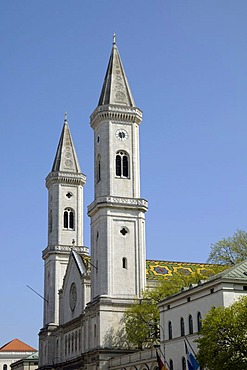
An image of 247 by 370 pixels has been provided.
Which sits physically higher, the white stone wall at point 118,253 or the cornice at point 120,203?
the cornice at point 120,203

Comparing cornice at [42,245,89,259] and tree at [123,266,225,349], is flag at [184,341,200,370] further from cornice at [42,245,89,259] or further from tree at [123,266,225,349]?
cornice at [42,245,89,259]

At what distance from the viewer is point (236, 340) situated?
148ft

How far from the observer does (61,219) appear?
368 feet

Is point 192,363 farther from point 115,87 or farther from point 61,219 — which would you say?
point 61,219

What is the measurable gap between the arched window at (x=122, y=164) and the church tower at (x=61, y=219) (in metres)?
23.7

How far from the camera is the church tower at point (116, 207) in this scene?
8275 centimetres

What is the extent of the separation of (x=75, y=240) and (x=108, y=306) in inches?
1224

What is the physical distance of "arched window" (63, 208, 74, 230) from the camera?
112219 millimetres

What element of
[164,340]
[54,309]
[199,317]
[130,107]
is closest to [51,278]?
[54,309]

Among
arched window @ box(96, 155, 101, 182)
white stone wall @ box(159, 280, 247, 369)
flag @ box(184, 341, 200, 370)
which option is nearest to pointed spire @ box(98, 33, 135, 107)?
arched window @ box(96, 155, 101, 182)

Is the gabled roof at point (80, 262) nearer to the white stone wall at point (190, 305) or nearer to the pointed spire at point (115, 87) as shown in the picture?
the pointed spire at point (115, 87)

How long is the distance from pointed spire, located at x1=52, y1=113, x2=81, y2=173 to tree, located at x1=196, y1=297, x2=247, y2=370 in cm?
7144

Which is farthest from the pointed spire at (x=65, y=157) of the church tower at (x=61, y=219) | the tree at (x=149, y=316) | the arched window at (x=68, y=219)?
the tree at (x=149, y=316)

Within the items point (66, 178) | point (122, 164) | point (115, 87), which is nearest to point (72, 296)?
point (122, 164)
